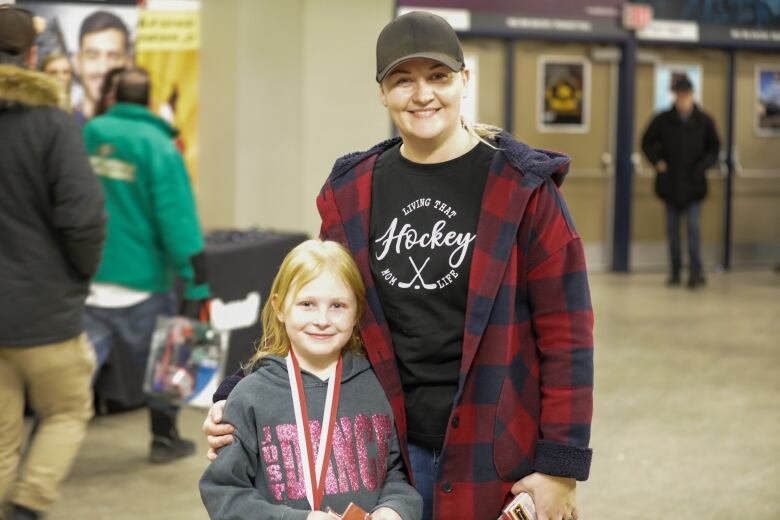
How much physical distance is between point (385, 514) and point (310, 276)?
48 centimetres

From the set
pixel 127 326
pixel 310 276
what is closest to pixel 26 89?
pixel 127 326

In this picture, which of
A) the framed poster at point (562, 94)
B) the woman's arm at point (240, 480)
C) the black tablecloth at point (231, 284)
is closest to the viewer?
the woman's arm at point (240, 480)

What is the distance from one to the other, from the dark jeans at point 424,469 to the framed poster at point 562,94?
1064 centimetres

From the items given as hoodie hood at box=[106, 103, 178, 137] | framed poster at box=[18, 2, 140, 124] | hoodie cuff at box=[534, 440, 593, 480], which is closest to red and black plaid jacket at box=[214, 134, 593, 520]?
hoodie cuff at box=[534, 440, 593, 480]

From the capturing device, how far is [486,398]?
7.23 feet

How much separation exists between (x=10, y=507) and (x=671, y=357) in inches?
197

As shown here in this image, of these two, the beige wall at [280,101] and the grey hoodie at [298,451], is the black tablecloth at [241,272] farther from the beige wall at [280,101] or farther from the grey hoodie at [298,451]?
the grey hoodie at [298,451]

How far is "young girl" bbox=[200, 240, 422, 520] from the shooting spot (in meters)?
2.18

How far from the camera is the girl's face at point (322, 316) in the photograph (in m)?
2.23

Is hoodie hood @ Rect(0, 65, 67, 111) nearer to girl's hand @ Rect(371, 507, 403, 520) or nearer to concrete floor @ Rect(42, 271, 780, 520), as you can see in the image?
concrete floor @ Rect(42, 271, 780, 520)

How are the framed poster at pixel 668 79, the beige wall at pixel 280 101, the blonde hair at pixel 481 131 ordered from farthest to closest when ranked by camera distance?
the framed poster at pixel 668 79 → the beige wall at pixel 280 101 → the blonde hair at pixel 481 131

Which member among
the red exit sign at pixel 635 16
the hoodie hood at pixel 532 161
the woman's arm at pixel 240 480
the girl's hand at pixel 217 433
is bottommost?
the woman's arm at pixel 240 480

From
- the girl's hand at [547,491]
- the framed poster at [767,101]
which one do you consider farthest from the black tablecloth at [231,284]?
the framed poster at [767,101]

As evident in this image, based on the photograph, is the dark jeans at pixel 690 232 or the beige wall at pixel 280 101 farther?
the dark jeans at pixel 690 232
